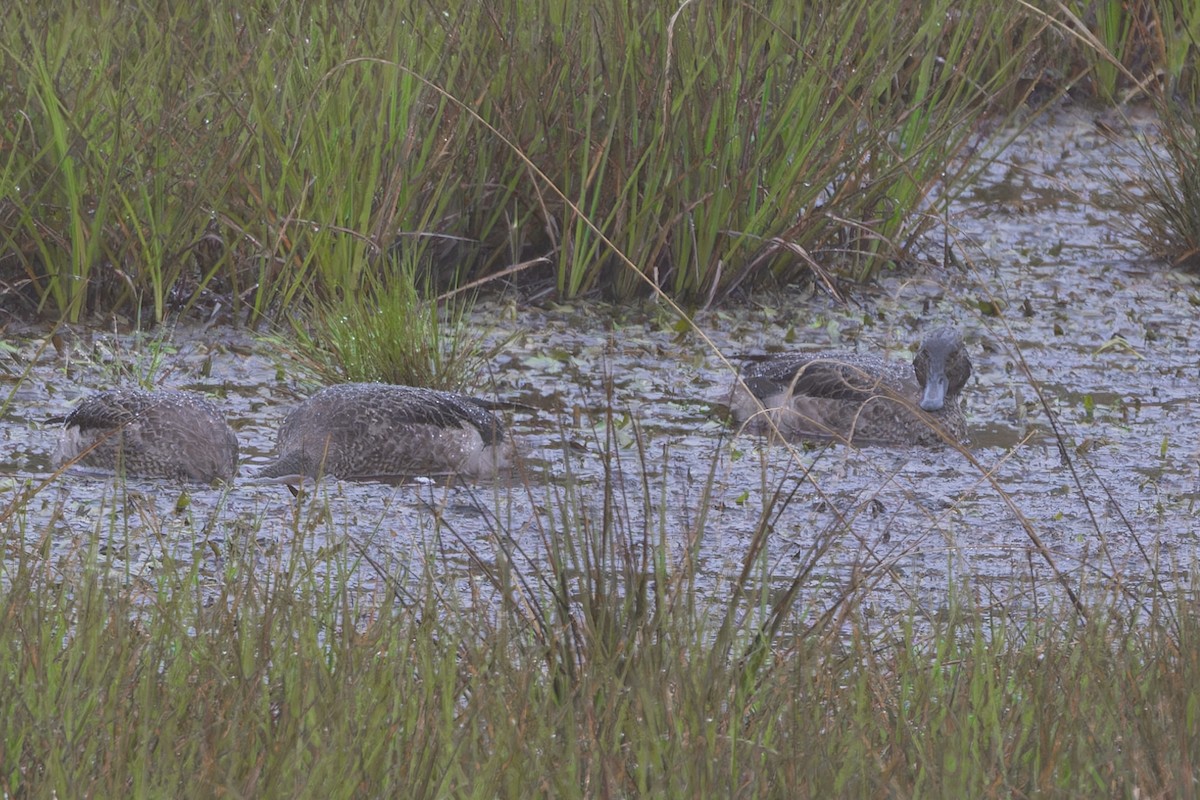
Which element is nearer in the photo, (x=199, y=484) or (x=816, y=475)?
(x=199, y=484)

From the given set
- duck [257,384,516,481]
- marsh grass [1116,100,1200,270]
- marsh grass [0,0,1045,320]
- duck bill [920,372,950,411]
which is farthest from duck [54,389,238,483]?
marsh grass [1116,100,1200,270]

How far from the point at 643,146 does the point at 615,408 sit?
160cm

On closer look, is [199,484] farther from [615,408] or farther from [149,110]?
[149,110]

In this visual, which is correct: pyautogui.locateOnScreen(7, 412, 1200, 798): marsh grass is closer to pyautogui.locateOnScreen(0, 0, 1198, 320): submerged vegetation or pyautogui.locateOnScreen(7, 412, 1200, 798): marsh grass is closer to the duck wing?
the duck wing

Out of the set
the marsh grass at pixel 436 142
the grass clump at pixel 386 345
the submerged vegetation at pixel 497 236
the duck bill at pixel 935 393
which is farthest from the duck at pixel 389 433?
the duck bill at pixel 935 393

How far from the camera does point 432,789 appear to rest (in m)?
2.41

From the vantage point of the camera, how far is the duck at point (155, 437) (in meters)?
5.05

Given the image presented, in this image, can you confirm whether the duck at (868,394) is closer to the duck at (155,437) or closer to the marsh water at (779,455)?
the marsh water at (779,455)

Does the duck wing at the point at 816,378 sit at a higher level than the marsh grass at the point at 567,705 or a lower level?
lower

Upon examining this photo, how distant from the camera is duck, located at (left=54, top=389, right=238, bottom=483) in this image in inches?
199

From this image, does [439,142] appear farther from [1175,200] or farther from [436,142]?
[1175,200]

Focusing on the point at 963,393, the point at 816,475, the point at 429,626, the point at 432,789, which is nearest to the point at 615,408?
the point at 816,475

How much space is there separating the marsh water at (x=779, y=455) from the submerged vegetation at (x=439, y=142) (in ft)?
1.04

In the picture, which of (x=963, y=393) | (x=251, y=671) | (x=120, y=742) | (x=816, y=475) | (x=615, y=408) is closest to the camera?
(x=120, y=742)
